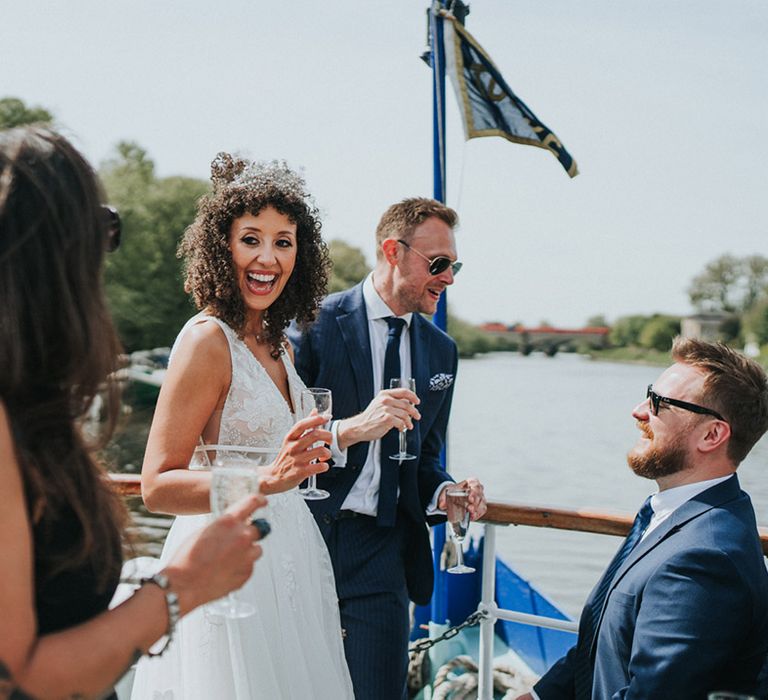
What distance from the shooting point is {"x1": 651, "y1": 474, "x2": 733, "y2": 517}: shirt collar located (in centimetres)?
275

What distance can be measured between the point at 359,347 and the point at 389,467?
0.51 m

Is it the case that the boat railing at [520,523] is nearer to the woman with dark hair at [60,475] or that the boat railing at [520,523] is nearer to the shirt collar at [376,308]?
the shirt collar at [376,308]

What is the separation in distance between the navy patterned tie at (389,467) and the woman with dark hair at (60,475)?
1.90 m

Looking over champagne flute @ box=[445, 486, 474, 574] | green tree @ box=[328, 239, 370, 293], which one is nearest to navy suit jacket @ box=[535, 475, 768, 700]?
champagne flute @ box=[445, 486, 474, 574]

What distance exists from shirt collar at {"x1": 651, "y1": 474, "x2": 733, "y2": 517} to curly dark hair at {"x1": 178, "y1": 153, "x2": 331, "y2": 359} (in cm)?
137

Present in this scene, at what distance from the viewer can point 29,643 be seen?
1364 mm

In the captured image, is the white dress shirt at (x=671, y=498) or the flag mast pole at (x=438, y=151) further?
the flag mast pole at (x=438, y=151)

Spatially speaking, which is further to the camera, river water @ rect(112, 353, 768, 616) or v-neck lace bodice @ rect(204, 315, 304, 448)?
river water @ rect(112, 353, 768, 616)

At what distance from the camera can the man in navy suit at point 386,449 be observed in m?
3.45

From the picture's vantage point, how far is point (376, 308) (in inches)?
147

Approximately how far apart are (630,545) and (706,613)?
21.0 inches

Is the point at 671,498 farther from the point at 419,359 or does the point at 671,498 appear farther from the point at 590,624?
the point at 419,359

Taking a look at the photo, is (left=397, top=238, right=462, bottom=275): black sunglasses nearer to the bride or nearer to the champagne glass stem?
the bride

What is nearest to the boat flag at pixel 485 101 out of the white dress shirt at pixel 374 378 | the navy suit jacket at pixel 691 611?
the white dress shirt at pixel 374 378
